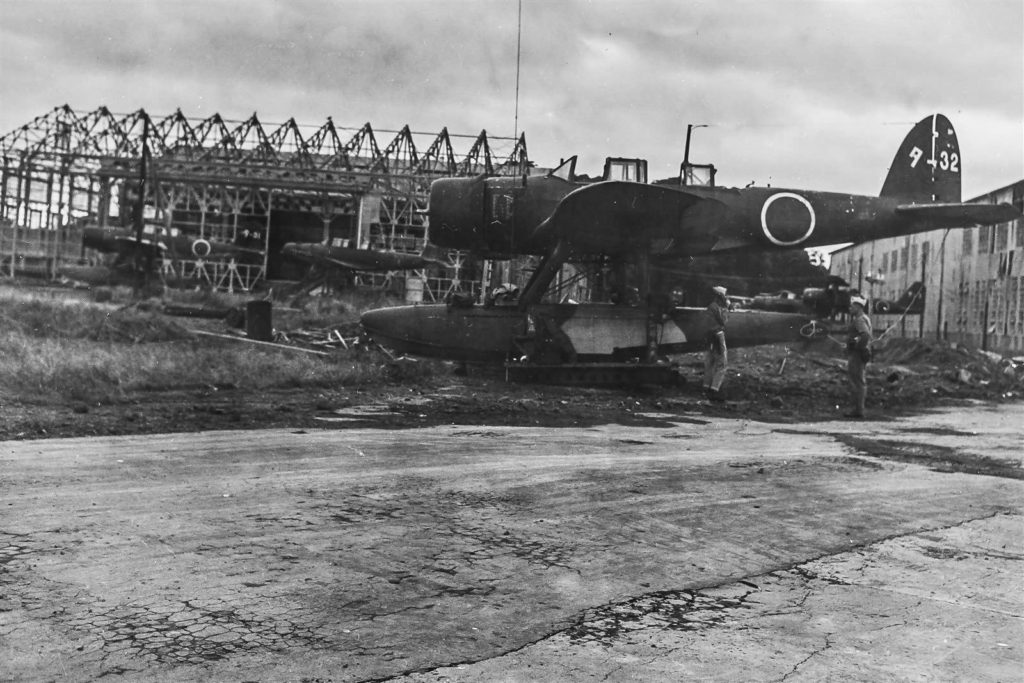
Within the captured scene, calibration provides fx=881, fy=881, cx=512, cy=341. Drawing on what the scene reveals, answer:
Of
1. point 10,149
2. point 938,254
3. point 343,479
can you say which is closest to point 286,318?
point 343,479

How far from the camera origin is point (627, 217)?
44.1 feet

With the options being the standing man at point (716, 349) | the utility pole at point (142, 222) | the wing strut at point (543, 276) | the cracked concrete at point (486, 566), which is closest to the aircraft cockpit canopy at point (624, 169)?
the wing strut at point (543, 276)

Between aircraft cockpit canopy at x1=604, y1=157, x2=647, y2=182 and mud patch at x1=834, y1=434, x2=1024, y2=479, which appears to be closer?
mud patch at x1=834, y1=434, x2=1024, y2=479

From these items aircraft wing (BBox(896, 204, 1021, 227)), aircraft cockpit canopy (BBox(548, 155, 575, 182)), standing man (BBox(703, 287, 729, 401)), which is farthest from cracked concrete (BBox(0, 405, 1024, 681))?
aircraft wing (BBox(896, 204, 1021, 227))

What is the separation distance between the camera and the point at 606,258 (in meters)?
15.1

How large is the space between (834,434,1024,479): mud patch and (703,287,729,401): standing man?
3778 mm

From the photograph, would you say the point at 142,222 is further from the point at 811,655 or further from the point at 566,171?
the point at 811,655

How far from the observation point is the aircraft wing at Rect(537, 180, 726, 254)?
12922 mm

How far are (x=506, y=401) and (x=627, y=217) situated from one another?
154 inches

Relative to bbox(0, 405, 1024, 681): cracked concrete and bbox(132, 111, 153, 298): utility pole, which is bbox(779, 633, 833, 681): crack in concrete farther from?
bbox(132, 111, 153, 298): utility pole

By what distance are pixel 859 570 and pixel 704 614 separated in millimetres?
1190

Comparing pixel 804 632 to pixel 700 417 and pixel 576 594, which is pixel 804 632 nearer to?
pixel 576 594

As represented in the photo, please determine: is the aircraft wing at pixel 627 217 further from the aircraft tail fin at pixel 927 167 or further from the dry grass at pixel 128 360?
the aircraft tail fin at pixel 927 167

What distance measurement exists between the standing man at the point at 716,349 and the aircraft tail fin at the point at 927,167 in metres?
4.58
